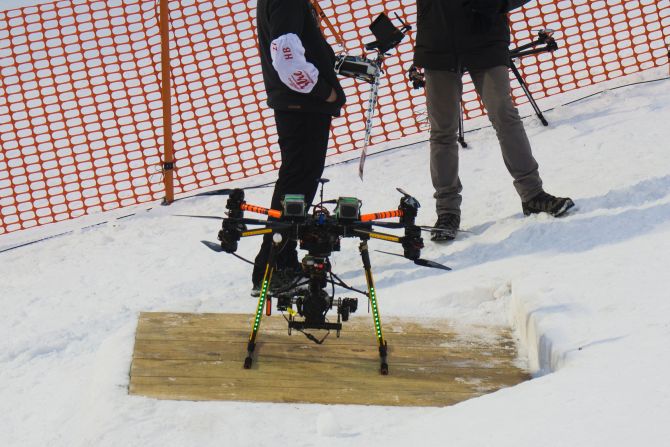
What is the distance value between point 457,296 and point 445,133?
1207 mm

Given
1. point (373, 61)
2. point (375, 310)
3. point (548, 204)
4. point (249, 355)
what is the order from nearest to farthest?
1. point (375, 310)
2. point (249, 355)
3. point (373, 61)
4. point (548, 204)

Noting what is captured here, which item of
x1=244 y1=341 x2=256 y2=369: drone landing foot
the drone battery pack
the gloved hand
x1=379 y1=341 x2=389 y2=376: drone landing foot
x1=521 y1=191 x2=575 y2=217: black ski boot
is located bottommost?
x1=379 y1=341 x2=389 y2=376: drone landing foot

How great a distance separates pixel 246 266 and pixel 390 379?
2033 mm

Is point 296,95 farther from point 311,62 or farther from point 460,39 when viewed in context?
point 460,39

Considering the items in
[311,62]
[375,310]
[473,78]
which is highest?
[311,62]

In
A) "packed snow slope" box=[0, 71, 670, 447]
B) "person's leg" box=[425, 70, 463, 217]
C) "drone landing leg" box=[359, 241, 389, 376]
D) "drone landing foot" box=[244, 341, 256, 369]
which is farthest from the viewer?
"person's leg" box=[425, 70, 463, 217]

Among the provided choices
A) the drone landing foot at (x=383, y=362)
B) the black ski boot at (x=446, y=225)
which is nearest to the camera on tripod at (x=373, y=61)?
the black ski boot at (x=446, y=225)

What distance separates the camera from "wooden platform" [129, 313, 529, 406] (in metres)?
4.52

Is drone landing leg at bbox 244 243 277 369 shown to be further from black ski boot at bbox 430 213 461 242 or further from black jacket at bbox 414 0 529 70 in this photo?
black jacket at bbox 414 0 529 70

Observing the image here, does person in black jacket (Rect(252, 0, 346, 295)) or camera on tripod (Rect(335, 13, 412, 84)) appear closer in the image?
person in black jacket (Rect(252, 0, 346, 295))

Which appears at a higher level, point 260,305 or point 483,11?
point 483,11

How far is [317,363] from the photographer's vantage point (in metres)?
4.80

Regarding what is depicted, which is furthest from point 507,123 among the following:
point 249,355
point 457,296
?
point 249,355

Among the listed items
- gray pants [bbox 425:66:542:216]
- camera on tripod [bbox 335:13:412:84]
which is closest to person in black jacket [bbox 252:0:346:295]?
camera on tripod [bbox 335:13:412:84]
